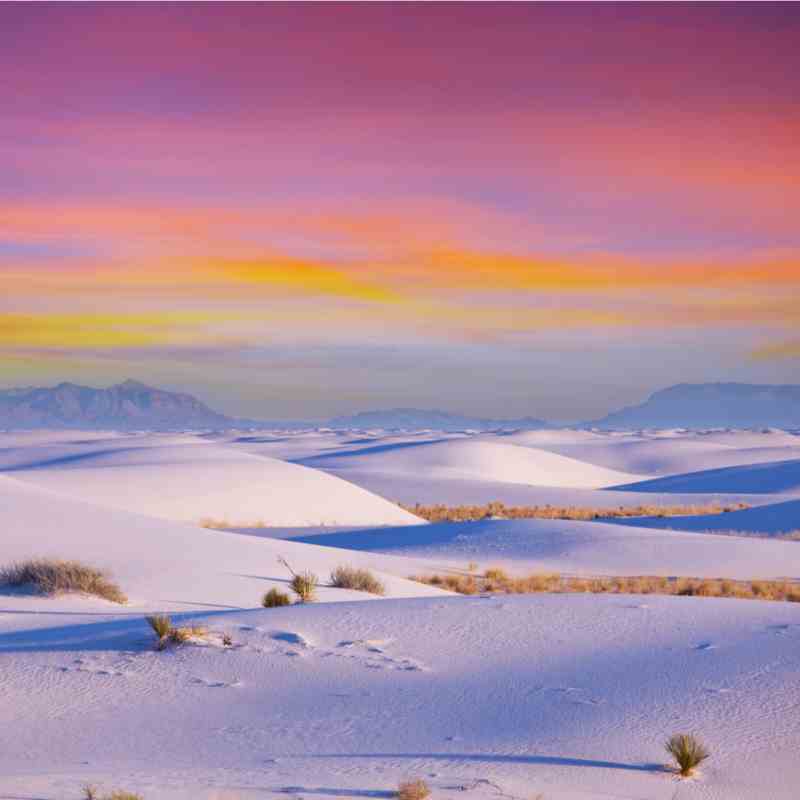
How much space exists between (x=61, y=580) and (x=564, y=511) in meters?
36.2

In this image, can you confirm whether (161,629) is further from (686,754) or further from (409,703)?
(686,754)

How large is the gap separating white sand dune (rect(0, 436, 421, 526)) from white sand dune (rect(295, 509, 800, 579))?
9.39m

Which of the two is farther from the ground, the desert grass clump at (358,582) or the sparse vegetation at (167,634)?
the sparse vegetation at (167,634)

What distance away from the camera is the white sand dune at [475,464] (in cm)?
7775

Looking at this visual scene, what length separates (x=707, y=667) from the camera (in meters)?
9.89

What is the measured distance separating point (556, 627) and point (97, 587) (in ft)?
19.8

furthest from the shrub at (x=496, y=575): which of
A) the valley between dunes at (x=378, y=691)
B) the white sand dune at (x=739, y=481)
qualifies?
the white sand dune at (x=739, y=481)

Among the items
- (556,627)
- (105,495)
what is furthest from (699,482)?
(556,627)

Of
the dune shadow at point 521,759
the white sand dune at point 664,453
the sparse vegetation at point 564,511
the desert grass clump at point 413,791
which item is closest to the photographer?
the desert grass clump at point 413,791

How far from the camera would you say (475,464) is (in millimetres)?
81250

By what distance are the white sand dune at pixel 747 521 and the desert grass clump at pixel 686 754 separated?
100ft

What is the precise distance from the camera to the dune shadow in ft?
25.2

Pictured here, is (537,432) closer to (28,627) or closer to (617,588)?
(617,588)

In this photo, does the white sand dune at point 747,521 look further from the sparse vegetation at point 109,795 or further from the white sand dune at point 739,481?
the sparse vegetation at point 109,795
